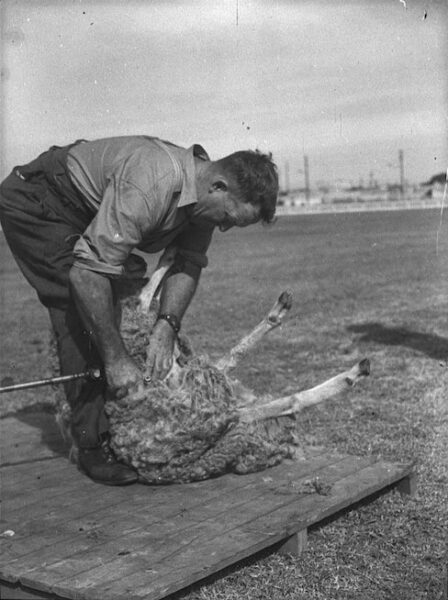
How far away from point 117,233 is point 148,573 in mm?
1408

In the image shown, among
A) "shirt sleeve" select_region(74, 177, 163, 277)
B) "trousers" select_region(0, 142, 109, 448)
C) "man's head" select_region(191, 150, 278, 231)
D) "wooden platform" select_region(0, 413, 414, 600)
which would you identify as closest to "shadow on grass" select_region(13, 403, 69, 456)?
"wooden platform" select_region(0, 413, 414, 600)

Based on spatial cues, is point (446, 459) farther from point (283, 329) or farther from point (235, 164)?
point (283, 329)

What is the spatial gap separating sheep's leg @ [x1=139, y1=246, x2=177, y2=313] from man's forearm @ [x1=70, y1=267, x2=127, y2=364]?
1.58 feet

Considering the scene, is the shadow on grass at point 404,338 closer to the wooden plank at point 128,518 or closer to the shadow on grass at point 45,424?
the shadow on grass at point 45,424

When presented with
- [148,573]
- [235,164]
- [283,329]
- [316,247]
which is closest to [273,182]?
[235,164]

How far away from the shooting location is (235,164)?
3.78 m

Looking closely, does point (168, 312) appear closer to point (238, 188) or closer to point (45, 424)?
point (238, 188)

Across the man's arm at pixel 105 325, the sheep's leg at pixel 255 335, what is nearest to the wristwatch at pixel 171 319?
the sheep's leg at pixel 255 335

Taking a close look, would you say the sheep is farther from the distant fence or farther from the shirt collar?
the distant fence

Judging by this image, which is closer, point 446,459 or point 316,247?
point 446,459

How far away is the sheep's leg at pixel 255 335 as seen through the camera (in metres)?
4.25

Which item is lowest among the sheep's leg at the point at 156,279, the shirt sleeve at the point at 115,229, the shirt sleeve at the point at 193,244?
the sheep's leg at the point at 156,279

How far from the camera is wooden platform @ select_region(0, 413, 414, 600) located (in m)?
3.00

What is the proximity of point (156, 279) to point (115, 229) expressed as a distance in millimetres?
782
